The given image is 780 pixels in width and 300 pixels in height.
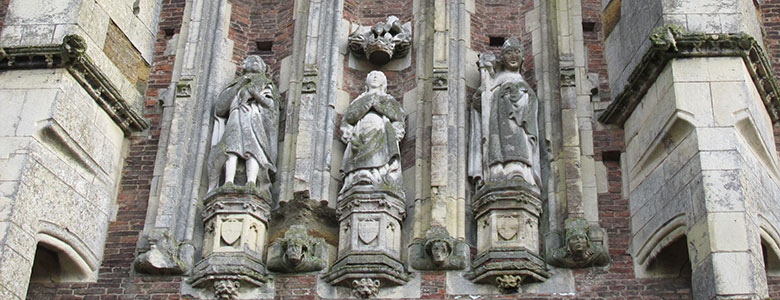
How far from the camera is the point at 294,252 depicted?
42.3 feet

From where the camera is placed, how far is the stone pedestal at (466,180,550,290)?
41.5 feet

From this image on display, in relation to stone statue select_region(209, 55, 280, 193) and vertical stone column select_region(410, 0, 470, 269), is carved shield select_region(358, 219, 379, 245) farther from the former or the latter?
stone statue select_region(209, 55, 280, 193)

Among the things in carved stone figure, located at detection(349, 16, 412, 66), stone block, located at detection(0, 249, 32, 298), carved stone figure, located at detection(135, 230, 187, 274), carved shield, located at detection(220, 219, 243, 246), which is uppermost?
carved stone figure, located at detection(349, 16, 412, 66)

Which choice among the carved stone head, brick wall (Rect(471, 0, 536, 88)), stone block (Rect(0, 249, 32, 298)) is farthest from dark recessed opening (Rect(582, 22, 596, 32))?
stone block (Rect(0, 249, 32, 298))

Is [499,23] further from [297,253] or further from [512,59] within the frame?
[297,253]

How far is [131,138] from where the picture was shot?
14508 mm

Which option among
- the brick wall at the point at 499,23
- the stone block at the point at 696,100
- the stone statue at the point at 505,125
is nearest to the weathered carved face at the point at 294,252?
the stone statue at the point at 505,125

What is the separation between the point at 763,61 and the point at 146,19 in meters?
7.16

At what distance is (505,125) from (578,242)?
64.7 inches

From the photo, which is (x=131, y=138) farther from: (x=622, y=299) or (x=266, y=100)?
(x=622, y=299)

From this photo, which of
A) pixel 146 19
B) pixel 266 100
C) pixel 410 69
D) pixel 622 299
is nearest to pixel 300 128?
pixel 266 100

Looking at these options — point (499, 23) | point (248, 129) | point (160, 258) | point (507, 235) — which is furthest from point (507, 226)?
point (160, 258)

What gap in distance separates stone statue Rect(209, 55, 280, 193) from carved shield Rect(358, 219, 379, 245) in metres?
1.20

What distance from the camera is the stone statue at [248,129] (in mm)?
13641
